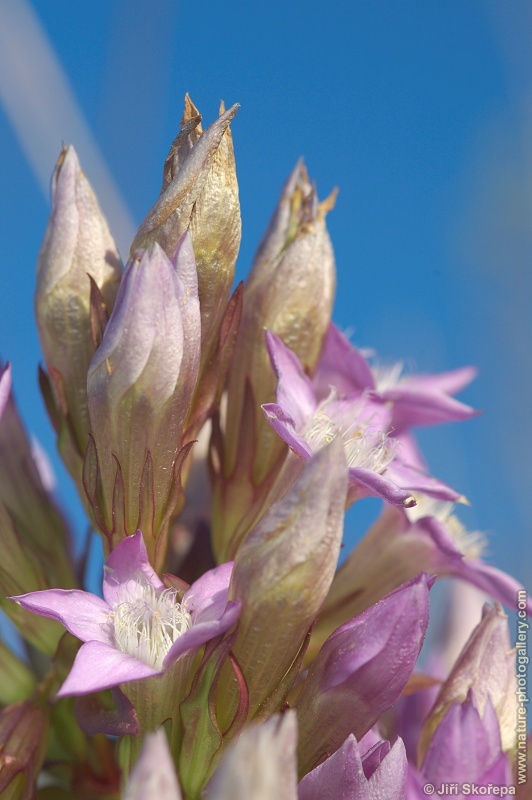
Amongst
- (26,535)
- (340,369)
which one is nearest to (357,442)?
(340,369)

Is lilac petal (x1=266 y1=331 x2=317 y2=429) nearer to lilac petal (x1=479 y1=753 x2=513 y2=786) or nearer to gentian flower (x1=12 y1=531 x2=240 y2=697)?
gentian flower (x1=12 y1=531 x2=240 y2=697)

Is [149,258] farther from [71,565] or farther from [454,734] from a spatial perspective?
[454,734]

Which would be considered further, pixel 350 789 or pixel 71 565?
pixel 71 565

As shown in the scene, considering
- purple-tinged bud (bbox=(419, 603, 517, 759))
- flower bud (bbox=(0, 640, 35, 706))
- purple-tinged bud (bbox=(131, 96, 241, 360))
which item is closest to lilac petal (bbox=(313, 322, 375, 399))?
purple-tinged bud (bbox=(131, 96, 241, 360))

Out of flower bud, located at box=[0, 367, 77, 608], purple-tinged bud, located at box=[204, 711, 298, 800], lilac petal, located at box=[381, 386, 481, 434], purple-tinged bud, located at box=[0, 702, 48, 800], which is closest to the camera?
purple-tinged bud, located at box=[204, 711, 298, 800]

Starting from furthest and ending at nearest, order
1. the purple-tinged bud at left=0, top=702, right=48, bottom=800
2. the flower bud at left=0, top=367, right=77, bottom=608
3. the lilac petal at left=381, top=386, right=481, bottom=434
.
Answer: the lilac petal at left=381, top=386, right=481, bottom=434 < the flower bud at left=0, top=367, right=77, bottom=608 < the purple-tinged bud at left=0, top=702, right=48, bottom=800

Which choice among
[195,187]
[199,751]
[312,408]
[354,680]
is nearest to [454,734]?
[354,680]

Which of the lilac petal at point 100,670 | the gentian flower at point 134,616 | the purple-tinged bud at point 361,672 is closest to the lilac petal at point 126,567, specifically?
the gentian flower at point 134,616

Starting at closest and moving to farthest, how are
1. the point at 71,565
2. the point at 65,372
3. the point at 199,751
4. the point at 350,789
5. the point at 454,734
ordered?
the point at 350,789 → the point at 199,751 → the point at 454,734 → the point at 65,372 → the point at 71,565
